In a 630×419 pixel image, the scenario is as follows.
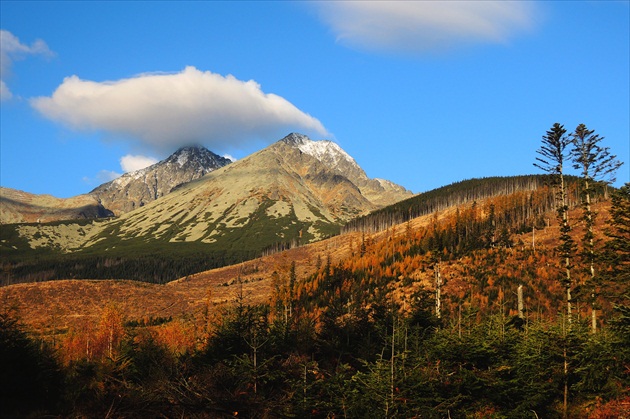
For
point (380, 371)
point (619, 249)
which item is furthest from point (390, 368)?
point (619, 249)

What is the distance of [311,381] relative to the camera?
2634 centimetres

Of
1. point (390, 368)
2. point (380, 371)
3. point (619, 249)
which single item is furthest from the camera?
point (619, 249)

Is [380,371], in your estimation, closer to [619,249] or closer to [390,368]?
[390,368]

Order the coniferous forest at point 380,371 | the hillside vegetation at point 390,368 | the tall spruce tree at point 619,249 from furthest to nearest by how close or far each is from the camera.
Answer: the tall spruce tree at point 619,249, the hillside vegetation at point 390,368, the coniferous forest at point 380,371

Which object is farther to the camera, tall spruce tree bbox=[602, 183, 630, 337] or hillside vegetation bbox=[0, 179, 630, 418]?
tall spruce tree bbox=[602, 183, 630, 337]

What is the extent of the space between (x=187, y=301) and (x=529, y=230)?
11495 centimetres

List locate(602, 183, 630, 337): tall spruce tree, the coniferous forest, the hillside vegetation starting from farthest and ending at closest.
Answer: locate(602, 183, 630, 337): tall spruce tree → the hillside vegetation → the coniferous forest

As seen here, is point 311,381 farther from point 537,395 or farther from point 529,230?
point 529,230

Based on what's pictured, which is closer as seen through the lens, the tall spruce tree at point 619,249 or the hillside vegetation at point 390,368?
the hillside vegetation at point 390,368

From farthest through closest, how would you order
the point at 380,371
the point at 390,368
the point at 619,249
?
the point at 619,249, the point at 380,371, the point at 390,368

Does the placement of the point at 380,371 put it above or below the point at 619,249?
below

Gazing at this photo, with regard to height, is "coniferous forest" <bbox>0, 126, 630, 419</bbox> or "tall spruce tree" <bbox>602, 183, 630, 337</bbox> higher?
"tall spruce tree" <bbox>602, 183, 630, 337</bbox>

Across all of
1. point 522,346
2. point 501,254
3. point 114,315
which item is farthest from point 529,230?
point 522,346

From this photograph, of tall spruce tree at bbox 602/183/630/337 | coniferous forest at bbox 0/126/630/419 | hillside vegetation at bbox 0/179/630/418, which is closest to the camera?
coniferous forest at bbox 0/126/630/419
